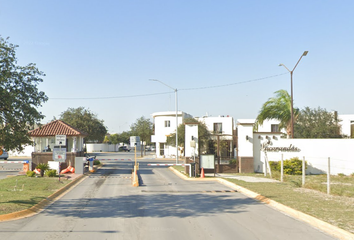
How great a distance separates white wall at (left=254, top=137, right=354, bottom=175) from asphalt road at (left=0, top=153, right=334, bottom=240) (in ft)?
43.0

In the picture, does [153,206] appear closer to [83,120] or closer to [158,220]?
[158,220]

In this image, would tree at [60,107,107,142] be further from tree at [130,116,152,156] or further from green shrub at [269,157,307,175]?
green shrub at [269,157,307,175]

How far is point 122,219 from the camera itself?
36.4 ft

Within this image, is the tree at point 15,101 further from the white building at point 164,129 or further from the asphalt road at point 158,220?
the white building at point 164,129

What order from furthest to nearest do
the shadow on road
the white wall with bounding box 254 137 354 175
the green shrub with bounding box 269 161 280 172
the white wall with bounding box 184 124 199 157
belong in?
1. the white wall with bounding box 184 124 199 157
2. the green shrub with bounding box 269 161 280 172
3. the white wall with bounding box 254 137 354 175
4. the shadow on road

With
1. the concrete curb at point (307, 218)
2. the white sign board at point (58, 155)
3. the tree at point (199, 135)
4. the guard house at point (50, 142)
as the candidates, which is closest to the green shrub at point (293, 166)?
the concrete curb at point (307, 218)

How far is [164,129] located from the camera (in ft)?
205

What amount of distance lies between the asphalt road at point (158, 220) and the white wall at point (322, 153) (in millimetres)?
13119

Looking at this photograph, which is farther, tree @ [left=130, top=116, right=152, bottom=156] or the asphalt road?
tree @ [left=130, top=116, right=152, bottom=156]

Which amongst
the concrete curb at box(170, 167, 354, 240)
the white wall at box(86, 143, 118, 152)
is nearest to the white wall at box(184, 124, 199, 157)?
the concrete curb at box(170, 167, 354, 240)

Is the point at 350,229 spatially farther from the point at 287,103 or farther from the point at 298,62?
the point at 287,103

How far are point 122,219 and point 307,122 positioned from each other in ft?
131

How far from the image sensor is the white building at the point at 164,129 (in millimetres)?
61719

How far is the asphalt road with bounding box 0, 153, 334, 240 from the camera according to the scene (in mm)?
9188
